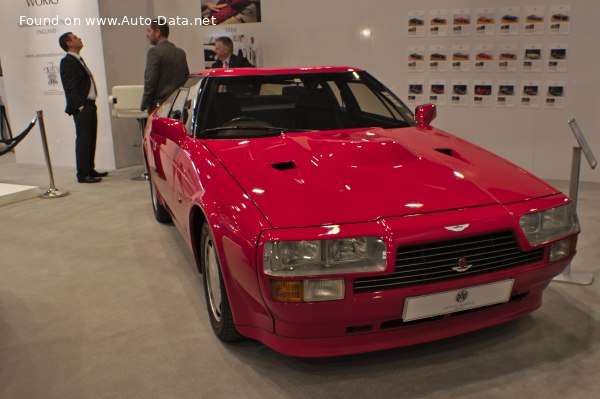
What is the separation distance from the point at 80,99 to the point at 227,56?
1.93m

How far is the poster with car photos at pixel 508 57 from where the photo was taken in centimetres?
556

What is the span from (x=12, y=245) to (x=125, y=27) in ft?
13.2

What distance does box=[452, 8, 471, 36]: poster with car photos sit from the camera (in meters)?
5.71

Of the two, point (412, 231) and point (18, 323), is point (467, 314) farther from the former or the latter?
point (18, 323)

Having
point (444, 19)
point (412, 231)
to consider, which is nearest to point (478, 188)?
point (412, 231)

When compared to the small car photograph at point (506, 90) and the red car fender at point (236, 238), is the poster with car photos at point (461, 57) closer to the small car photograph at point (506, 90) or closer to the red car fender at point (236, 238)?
the small car photograph at point (506, 90)

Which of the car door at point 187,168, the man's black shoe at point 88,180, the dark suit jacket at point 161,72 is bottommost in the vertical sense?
the man's black shoe at point 88,180

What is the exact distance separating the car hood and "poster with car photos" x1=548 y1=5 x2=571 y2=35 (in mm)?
3584

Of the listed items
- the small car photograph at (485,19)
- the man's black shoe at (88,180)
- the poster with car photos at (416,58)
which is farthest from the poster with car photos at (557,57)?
the man's black shoe at (88,180)

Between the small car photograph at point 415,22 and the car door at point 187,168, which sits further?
the small car photograph at point 415,22

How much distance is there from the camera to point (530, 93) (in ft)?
18.3

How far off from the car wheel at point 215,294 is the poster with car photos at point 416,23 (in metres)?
4.58

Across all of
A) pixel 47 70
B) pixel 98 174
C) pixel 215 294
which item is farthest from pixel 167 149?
pixel 47 70

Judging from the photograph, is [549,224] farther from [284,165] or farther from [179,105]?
[179,105]
